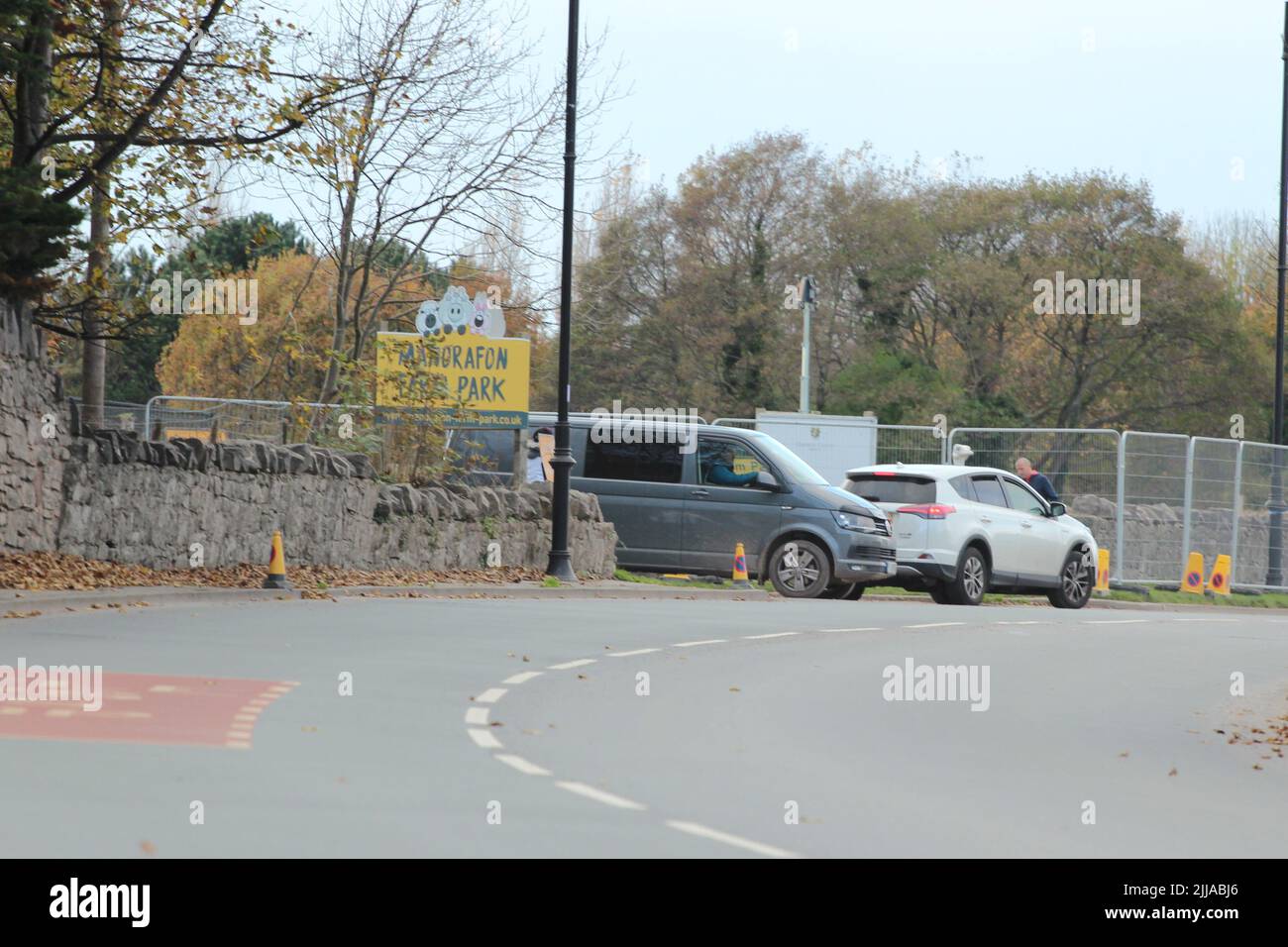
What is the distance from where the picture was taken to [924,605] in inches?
899

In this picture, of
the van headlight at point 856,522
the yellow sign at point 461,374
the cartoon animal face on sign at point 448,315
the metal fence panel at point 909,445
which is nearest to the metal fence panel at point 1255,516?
the metal fence panel at point 909,445

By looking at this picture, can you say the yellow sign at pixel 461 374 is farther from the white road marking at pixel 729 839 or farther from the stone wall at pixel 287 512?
the white road marking at pixel 729 839

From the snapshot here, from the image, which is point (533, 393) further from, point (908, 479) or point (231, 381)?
point (908, 479)

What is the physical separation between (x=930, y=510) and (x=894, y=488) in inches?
27.6

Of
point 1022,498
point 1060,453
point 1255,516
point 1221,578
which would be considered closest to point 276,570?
point 1022,498

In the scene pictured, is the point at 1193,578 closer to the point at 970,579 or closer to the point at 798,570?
the point at 970,579

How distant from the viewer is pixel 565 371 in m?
23.1

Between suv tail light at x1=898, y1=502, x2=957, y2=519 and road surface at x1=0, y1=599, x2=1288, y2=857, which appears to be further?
suv tail light at x1=898, y1=502, x2=957, y2=519

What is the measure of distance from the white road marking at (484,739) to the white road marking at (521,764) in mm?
248

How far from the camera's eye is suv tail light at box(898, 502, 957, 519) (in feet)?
76.9

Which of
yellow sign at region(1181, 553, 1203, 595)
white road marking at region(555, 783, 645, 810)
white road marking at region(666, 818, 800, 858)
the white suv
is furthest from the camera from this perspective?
yellow sign at region(1181, 553, 1203, 595)

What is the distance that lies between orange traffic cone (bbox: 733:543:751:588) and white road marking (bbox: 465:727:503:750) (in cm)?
1298

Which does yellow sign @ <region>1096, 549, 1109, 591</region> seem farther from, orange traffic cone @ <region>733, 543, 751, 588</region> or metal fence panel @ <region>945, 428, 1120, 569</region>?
orange traffic cone @ <region>733, 543, 751, 588</region>

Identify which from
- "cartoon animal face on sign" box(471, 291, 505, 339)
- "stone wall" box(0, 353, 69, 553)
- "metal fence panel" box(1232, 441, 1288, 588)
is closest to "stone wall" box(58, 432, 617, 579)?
"stone wall" box(0, 353, 69, 553)
